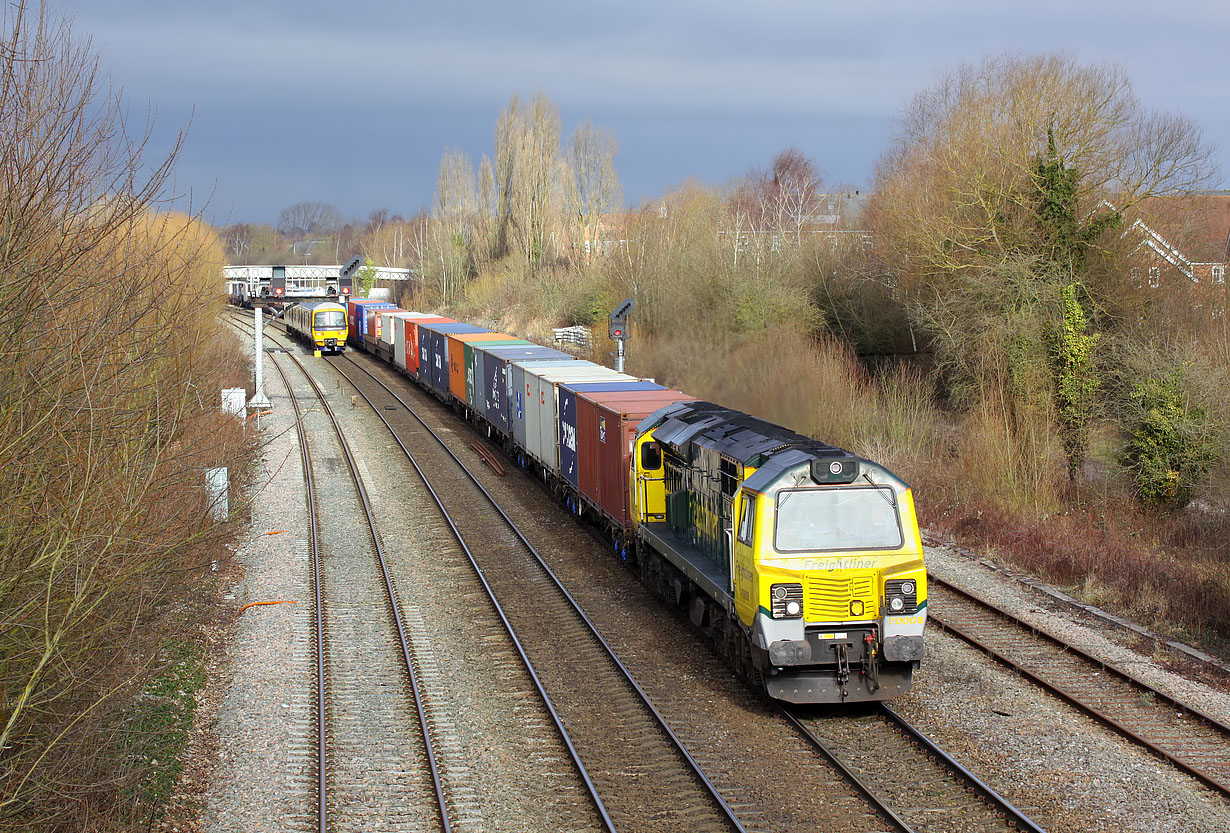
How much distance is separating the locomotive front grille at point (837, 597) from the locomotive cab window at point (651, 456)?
15.7 ft

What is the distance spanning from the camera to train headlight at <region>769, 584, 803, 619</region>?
425 inches

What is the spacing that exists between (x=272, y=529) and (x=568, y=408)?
6328 millimetres

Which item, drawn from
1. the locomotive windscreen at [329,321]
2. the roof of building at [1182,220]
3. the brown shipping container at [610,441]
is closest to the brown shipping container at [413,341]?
the locomotive windscreen at [329,321]

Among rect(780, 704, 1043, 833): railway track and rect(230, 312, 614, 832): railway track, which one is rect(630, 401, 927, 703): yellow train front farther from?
rect(230, 312, 614, 832): railway track

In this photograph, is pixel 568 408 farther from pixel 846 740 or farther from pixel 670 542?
pixel 846 740

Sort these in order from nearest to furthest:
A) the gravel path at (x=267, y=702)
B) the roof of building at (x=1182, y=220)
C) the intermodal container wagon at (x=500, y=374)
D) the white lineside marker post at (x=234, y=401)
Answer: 1. the gravel path at (x=267, y=702)
2. the white lineside marker post at (x=234, y=401)
3. the intermodal container wagon at (x=500, y=374)
4. the roof of building at (x=1182, y=220)

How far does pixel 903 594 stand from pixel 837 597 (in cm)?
68

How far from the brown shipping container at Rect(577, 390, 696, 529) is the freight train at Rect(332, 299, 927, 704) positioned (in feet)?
0.13

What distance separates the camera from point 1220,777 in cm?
994

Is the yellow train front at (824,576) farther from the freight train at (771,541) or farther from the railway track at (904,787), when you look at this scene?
the railway track at (904,787)

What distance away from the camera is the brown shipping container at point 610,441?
16531mm

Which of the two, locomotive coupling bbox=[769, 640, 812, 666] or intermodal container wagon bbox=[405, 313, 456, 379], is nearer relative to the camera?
locomotive coupling bbox=[769, 640, 812, 666]

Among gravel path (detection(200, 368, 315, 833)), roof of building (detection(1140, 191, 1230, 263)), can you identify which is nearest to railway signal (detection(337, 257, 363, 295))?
roof of building (detection(1140, 191, 1230, 263))

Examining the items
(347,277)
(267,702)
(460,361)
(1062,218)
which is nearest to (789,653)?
(267,702)
